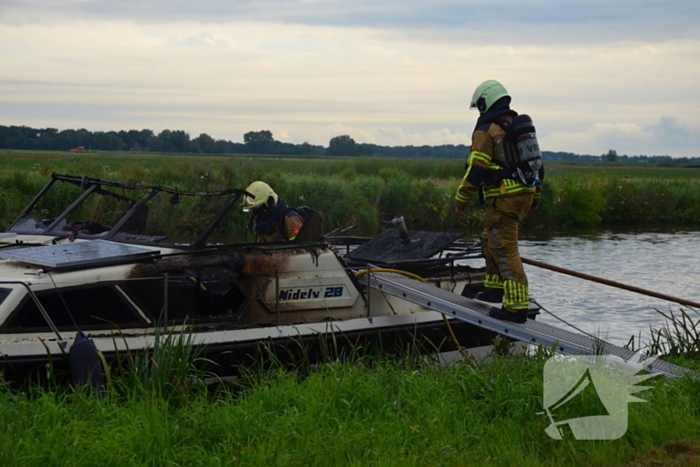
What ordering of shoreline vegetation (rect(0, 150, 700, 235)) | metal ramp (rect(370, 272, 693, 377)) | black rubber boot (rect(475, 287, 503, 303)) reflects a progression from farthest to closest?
1. shoreline vegetation (rect(0, 150, 700, 235))
2. black rubber boot (rect(475, 287, 503, 303))
3. metal ramp (rect(370, 272, 693, 377))

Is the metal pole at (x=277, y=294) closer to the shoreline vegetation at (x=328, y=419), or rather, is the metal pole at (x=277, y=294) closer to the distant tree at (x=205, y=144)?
the shoreline vegetation at (x=328, y=419)

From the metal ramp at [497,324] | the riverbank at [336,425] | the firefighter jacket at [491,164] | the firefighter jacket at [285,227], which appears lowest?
the riverbank at [336,425]

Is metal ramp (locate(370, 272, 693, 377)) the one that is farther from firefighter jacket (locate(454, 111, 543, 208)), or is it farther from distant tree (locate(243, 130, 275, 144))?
distant tree (locate(243, 130, 275, 144))

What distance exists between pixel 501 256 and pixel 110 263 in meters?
3.52

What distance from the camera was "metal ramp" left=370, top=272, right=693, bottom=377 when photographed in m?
6.65

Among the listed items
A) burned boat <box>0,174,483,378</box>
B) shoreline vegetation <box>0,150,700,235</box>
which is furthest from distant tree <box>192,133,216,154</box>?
burned boat <box>0,174,483,378</box>

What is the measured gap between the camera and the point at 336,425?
5137mm

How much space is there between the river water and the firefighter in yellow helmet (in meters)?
3.68

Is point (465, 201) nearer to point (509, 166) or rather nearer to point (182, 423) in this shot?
point (509, 166)

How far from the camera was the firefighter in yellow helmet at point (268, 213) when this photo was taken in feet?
27.9

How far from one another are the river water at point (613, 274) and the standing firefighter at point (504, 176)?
6.80 ft

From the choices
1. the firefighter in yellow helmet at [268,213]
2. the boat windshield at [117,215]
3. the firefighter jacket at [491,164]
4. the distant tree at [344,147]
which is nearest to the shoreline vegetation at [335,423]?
the firefighter jacket at [491,164]

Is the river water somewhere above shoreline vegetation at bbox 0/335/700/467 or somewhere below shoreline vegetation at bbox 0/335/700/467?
below

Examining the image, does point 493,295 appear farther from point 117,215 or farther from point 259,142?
point 259,142
